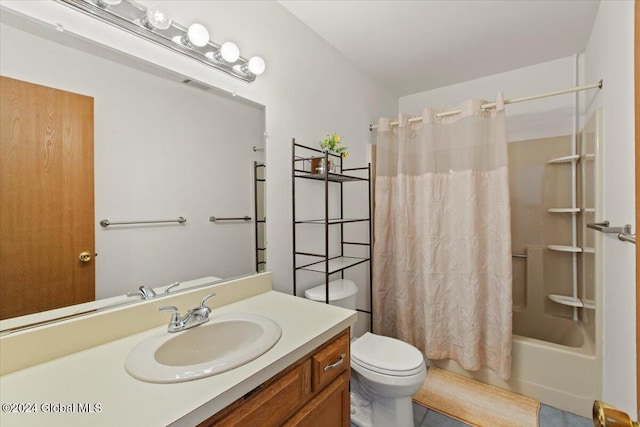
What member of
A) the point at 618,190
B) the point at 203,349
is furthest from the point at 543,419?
the point at 203,349

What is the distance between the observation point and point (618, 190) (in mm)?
1289

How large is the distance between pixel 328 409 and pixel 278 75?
1.66 metres

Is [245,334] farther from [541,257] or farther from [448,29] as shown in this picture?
[541,257]

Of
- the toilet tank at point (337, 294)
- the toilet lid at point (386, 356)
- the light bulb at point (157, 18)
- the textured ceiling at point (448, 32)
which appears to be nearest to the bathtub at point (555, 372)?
the toilet lid at point (386, 356)

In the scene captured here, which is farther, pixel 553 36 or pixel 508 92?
pixel 508 92

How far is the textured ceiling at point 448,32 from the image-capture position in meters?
1.67

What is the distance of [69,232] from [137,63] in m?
0.66

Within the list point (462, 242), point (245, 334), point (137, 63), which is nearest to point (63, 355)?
point (245, 334)

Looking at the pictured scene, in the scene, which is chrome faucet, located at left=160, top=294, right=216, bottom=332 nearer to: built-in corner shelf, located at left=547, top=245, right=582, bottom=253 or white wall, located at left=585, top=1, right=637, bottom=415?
white wall, located at left=585, top=1, right=637, bottom=415

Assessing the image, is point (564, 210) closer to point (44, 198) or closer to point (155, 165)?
point (155, 165)

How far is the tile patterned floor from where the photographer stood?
1674 millimetres

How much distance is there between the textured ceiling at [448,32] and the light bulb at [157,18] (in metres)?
0.85

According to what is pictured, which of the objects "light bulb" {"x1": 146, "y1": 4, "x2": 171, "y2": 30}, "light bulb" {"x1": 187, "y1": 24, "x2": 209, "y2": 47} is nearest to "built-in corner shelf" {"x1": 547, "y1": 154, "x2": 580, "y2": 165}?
"light bulb" {"x1": 187, "y1": 24, "x2": 209, "y2": 47}

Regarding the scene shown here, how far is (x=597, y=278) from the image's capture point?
1663mm
